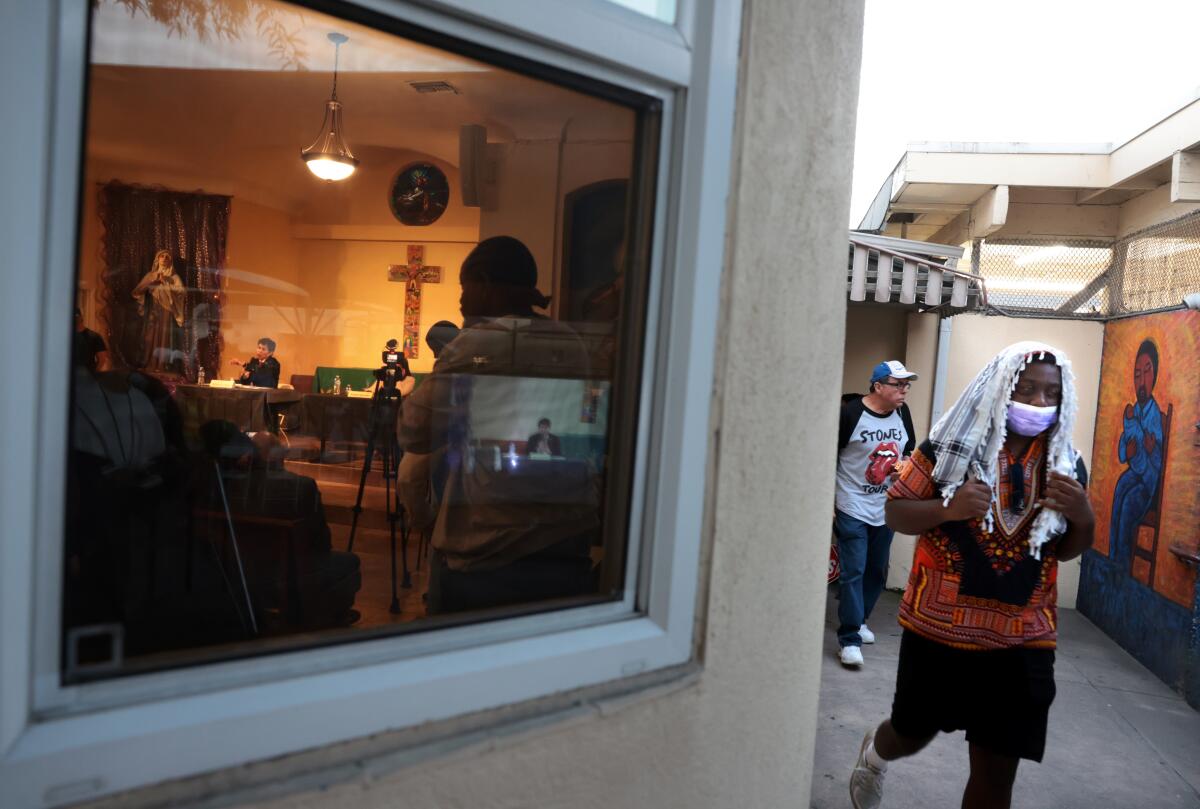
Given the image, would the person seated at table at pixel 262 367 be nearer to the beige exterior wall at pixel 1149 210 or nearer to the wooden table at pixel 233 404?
the wooden table at pixel 233 404

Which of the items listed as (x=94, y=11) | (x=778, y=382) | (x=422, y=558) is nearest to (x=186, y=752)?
(x=94, y=11)

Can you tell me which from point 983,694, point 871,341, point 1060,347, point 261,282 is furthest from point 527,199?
point 261,282

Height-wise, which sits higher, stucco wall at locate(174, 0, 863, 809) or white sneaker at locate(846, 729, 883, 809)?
stucco wall at locate(174, 0, 863, 809)

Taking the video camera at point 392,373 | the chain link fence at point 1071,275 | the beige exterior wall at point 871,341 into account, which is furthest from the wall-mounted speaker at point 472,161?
the chain link fence at point 1071,275

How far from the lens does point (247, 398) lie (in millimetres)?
4445

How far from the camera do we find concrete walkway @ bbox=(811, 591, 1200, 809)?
349 cm

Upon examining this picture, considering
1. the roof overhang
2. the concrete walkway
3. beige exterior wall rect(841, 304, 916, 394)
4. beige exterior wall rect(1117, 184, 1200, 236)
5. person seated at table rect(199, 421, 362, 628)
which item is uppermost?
the roof overhang

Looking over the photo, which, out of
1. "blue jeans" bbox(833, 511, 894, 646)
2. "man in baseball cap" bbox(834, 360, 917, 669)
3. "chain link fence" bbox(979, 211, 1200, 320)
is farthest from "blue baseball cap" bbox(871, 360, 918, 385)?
"chain link fence" bbox(979, 211, 1200, 320)

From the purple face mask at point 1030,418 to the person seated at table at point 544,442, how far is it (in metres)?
1.45

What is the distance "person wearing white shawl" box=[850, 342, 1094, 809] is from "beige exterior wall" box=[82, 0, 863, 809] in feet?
2.56

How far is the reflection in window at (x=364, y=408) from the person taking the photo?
58.2 inches

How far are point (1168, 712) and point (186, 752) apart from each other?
16.4 feet

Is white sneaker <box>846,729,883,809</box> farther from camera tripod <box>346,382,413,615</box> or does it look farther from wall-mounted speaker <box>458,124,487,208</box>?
wall-mounted speaker <box>458,124,487,208</box>

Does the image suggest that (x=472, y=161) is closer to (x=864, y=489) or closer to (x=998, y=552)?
(x=864, y=489)
